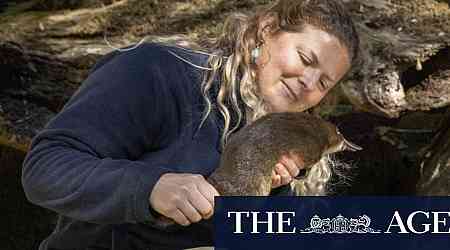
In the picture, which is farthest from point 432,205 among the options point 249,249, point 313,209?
point 249,249

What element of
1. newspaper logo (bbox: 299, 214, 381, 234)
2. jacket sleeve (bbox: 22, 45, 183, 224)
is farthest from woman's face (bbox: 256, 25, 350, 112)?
newspaper logo (bbox: 299, 214, 381, 234)

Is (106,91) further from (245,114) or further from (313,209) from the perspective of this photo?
(313,209)

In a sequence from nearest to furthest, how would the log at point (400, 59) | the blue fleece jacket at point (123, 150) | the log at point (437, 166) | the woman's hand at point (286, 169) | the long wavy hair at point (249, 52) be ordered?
the blue fleece jacket at point (123, 150) < the woman's hand at point (286, 169) < the long wavy hair at point (249, 52) < the log at point (437, 166) < the log at point (400, 59)

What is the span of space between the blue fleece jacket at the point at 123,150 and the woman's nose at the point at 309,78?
248 millimetres

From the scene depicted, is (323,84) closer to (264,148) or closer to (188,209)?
(264,148)

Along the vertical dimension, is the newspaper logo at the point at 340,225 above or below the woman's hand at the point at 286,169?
below

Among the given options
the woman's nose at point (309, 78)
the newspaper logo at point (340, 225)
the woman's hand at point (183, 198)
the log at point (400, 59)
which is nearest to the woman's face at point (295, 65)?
the woman's nose at point (309, 78)

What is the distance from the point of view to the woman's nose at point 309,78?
2125mm

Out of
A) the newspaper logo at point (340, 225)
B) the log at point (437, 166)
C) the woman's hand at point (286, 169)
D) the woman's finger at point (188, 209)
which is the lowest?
the log at point (437, 166)

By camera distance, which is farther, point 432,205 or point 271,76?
point 271,76

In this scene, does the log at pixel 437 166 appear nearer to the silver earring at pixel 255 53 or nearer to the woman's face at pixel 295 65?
the woman's face at pixel 295 65

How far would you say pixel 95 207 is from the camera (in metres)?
1.79

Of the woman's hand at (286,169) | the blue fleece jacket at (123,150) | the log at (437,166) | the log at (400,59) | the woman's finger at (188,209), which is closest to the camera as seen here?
the woman's finger at (188,209)

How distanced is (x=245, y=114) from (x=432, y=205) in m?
0.51
